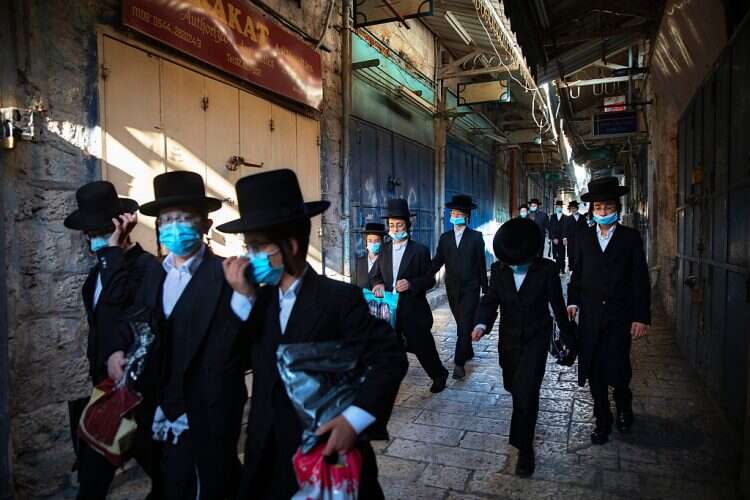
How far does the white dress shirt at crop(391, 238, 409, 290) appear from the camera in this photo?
222 inches

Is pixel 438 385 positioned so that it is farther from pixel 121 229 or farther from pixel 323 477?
pixel 323 477

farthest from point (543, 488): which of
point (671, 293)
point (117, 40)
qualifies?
point (671, 293)

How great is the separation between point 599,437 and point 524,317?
1.19 m

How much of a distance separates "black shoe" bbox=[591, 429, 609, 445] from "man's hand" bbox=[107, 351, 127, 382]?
138 inches

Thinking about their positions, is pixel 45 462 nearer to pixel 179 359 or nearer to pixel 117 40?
pixel 179 359

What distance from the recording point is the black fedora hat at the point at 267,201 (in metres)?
2.00

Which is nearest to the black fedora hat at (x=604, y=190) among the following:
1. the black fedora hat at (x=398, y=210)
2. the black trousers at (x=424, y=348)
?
the black fedora hat at (x=398, y=210)

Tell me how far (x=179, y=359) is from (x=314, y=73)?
17.3ft

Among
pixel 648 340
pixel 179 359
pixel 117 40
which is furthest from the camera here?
pixel 648 340

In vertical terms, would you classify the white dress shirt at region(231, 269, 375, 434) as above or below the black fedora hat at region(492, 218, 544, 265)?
below

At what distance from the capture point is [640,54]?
12094 mm

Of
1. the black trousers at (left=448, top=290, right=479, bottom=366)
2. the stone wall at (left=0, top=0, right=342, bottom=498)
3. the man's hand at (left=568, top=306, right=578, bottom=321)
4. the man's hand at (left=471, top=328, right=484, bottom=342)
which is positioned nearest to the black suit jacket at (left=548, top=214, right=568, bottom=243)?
the black trousers at (left=448, top=290, right=479, bottom=366)

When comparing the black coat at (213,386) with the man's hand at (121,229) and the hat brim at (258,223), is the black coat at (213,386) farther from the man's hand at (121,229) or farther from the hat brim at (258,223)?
the man's hand at (121,229)

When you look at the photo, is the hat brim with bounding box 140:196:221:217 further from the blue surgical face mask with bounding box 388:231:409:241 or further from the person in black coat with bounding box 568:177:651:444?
the person in black coat with bounding box 568:177:651:444
